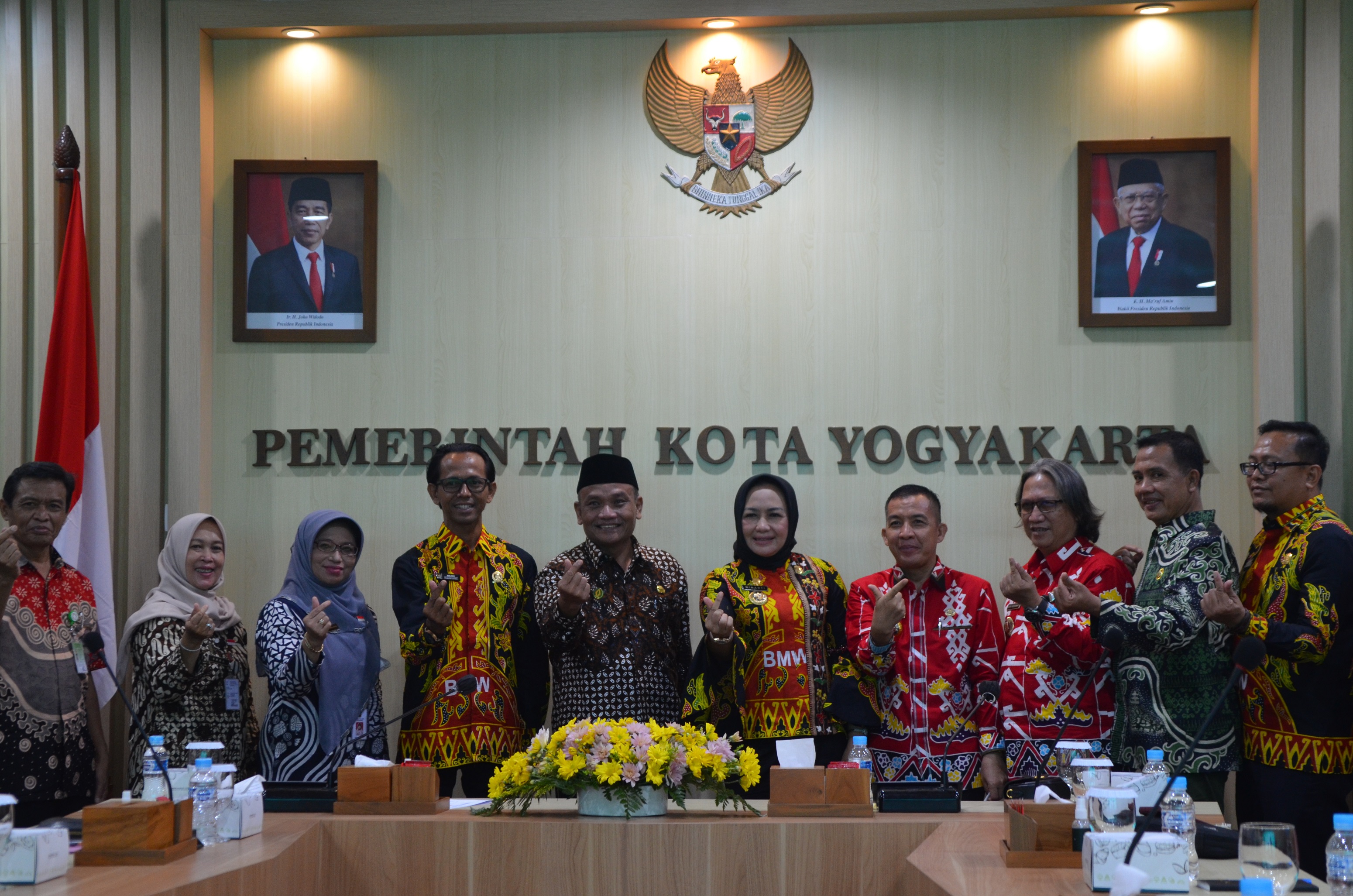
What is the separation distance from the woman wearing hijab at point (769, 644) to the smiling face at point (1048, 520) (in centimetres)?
73

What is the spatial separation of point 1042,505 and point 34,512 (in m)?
3.39

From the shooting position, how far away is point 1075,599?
389 cm

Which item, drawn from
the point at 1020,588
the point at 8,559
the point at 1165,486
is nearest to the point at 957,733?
the point at 1020,588

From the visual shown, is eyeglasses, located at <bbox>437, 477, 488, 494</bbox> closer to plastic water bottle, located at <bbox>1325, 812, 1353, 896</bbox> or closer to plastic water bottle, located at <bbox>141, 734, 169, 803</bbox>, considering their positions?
plastic water bottle, located at <bbox>141, 734, 169, 803</bbox>

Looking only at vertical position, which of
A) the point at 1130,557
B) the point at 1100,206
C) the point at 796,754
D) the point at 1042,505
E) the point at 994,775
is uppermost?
the point at 1100,206

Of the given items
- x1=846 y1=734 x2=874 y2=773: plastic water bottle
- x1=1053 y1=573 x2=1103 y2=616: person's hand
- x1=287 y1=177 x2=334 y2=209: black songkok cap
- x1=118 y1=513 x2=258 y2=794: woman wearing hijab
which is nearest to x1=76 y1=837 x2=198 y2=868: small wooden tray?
x1=118 y1=513 x2=258 y2=794: woman wearing hijab

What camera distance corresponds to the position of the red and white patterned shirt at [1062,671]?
4.01 meters

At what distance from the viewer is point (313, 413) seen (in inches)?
213

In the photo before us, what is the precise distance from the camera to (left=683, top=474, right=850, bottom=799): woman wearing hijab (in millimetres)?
4320

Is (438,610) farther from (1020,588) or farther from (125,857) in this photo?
(1020,588)

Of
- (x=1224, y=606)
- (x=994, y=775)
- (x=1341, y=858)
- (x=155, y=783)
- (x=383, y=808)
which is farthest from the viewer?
(x=994, y=775)

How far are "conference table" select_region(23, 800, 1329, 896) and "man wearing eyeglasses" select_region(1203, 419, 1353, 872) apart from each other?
1113 mm

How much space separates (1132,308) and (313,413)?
3.46 meters

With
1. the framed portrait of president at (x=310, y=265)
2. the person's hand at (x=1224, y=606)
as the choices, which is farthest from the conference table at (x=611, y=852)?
the framed portrait of president at (x=310, y=265)
